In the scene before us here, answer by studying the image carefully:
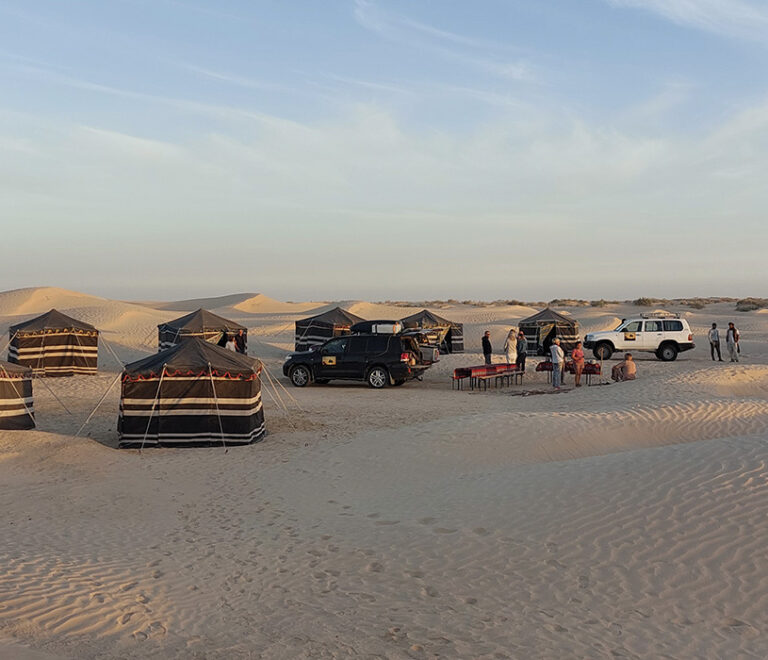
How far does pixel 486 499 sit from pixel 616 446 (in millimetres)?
4132

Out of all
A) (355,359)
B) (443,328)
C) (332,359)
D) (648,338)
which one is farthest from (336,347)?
(648,338)

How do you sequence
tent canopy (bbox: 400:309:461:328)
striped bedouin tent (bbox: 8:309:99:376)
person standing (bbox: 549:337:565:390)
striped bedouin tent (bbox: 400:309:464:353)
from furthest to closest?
striped bedouin tent (bbox: 400:309:464:353) → tent canopy (bbox: 400:309:461:328) → striped bedouin tent (bbox: 8:309:99:376) → person standing (bbox: 549:337:565:390)

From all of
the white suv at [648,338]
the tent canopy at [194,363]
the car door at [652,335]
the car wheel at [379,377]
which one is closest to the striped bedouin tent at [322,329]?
the car wheel at [379,377]

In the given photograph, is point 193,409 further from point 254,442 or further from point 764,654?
point 764,654

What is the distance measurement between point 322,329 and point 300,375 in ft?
31.4

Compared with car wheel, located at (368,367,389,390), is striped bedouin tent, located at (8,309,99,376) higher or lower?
higher

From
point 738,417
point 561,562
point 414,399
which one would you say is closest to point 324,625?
point 561,562

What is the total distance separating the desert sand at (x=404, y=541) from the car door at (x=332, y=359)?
711 centimetres

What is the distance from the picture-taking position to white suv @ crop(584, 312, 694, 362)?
29266mm

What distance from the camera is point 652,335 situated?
29469mm

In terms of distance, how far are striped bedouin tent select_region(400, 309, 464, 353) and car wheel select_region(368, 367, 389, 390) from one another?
36.9 feet

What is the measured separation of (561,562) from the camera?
747 centimetres

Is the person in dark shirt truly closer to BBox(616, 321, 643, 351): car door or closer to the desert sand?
the desert sand

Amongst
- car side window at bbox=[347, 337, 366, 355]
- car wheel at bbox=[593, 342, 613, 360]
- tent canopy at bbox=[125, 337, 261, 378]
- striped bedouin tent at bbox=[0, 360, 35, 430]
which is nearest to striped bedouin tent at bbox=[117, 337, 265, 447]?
tent canopy at bbox=[125, 337, 261, 378]
